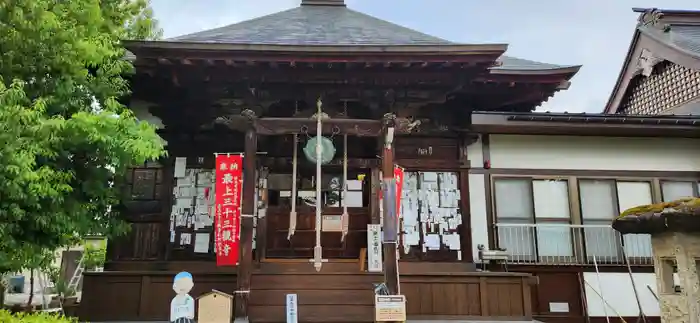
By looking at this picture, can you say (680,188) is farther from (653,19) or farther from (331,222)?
(653,19)

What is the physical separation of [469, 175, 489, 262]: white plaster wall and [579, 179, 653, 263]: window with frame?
1.93 m

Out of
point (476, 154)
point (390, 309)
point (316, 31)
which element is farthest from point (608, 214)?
point (316, 31)

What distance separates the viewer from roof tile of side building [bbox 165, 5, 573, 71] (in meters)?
8.11

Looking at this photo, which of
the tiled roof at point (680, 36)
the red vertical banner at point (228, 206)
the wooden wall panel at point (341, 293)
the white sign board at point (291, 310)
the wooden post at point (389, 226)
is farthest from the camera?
the tiled roof at point (680, 36)

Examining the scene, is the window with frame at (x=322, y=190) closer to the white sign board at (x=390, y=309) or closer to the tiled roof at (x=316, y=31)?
the tiled roof at (x=316, y=31)

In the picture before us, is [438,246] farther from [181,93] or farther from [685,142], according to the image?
[685,142]

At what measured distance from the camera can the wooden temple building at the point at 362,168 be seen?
705 cm

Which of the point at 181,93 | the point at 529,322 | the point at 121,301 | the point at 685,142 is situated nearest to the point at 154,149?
the point at 181,93

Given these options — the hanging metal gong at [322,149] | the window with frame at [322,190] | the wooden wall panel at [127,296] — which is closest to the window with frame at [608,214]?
the window with frame at [322,190]

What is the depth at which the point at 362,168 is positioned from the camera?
326 inches

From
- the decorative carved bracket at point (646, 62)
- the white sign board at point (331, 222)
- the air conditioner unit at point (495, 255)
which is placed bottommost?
the air conditioner unit at point (495, 255)

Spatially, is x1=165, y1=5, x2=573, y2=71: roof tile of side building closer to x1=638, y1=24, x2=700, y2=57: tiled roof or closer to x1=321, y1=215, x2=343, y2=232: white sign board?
x1=321, y1=215, x2=343, y2=232: white sign board

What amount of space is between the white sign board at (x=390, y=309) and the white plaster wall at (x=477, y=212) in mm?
3103

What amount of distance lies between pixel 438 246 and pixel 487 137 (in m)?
→ 2.33
